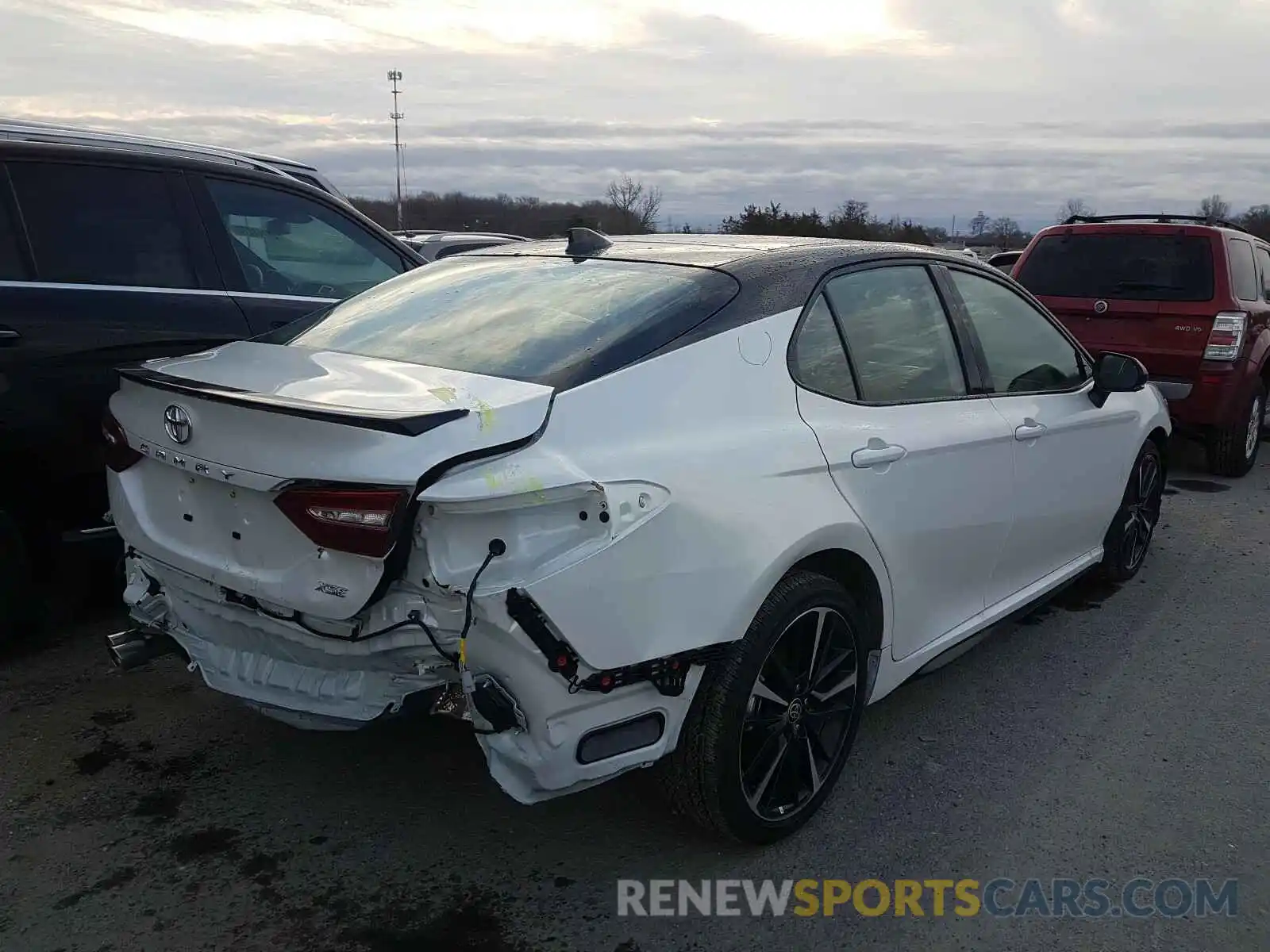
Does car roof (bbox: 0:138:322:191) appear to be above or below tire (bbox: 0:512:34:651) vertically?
above

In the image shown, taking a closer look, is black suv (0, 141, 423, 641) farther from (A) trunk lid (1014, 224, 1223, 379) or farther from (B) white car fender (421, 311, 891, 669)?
(A) trunk lid (1014, 224, 1223, 379)

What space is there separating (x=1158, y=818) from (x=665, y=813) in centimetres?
150

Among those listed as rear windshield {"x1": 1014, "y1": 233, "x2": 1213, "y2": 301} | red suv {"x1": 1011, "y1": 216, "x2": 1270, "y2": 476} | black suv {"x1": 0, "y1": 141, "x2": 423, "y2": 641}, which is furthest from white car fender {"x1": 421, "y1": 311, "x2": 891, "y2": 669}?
rear windshield {"x1": 1014, "y1": 233, "x2": 1213, "y2": 301}

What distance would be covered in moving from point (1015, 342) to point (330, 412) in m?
2.86

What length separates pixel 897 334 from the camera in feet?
11.5

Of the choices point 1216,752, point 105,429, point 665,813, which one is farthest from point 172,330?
point 1216,752

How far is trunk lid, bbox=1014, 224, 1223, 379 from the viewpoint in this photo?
24.8 ft

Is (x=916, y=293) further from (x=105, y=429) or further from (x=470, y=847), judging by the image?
(x=105, y=429)

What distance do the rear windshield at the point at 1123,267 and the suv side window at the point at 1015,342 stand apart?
3717mm

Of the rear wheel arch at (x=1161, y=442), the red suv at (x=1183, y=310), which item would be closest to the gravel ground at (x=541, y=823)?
the rear wheel arch at (x=1161, y=442)

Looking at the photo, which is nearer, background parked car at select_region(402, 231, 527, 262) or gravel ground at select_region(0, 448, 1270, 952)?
gravel ground at select_region(0, 448, 1270, 952)

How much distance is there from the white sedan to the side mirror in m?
0.88

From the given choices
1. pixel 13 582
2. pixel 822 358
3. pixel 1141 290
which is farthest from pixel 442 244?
pixel 822 358

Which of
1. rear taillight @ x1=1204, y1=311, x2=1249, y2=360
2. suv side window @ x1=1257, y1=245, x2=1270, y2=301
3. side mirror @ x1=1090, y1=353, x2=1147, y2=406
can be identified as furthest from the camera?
suv side window @ x1=1257, y1=245, x2=1270, y2=301
